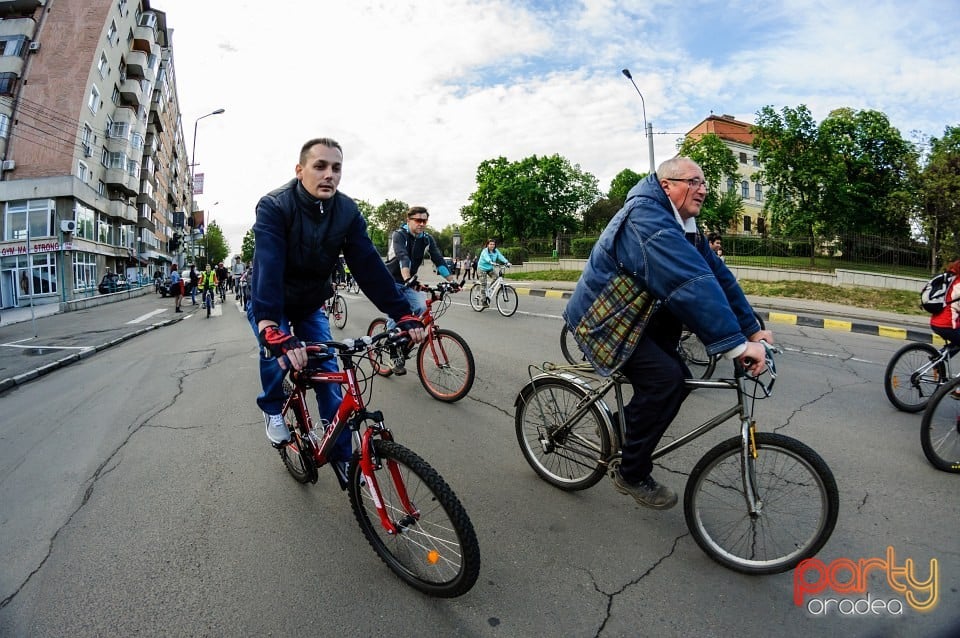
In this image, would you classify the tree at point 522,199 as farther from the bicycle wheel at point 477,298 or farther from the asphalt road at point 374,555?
the asphalt road at point 374,555

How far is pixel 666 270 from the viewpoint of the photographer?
7.99 feet

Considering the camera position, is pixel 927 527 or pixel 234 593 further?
pixel 927 527

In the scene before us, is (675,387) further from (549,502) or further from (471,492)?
(471,492)

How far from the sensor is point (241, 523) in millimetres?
2988

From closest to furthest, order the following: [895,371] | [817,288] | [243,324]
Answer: [895,371] → [243,324] → [817,288]

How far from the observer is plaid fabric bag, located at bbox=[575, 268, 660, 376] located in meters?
2.63

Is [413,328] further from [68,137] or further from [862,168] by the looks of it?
[68,137]

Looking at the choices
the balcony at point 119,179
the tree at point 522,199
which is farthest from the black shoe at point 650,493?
the tree at point 522,199

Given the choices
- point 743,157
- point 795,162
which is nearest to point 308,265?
point 795,162

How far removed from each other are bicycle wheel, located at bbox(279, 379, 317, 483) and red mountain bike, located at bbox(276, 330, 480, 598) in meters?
0.51

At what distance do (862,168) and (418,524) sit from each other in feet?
132

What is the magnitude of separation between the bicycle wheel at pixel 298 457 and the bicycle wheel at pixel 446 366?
2062 mm

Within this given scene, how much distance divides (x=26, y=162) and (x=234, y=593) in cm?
4344

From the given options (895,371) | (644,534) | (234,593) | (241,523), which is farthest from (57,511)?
(895,371)
